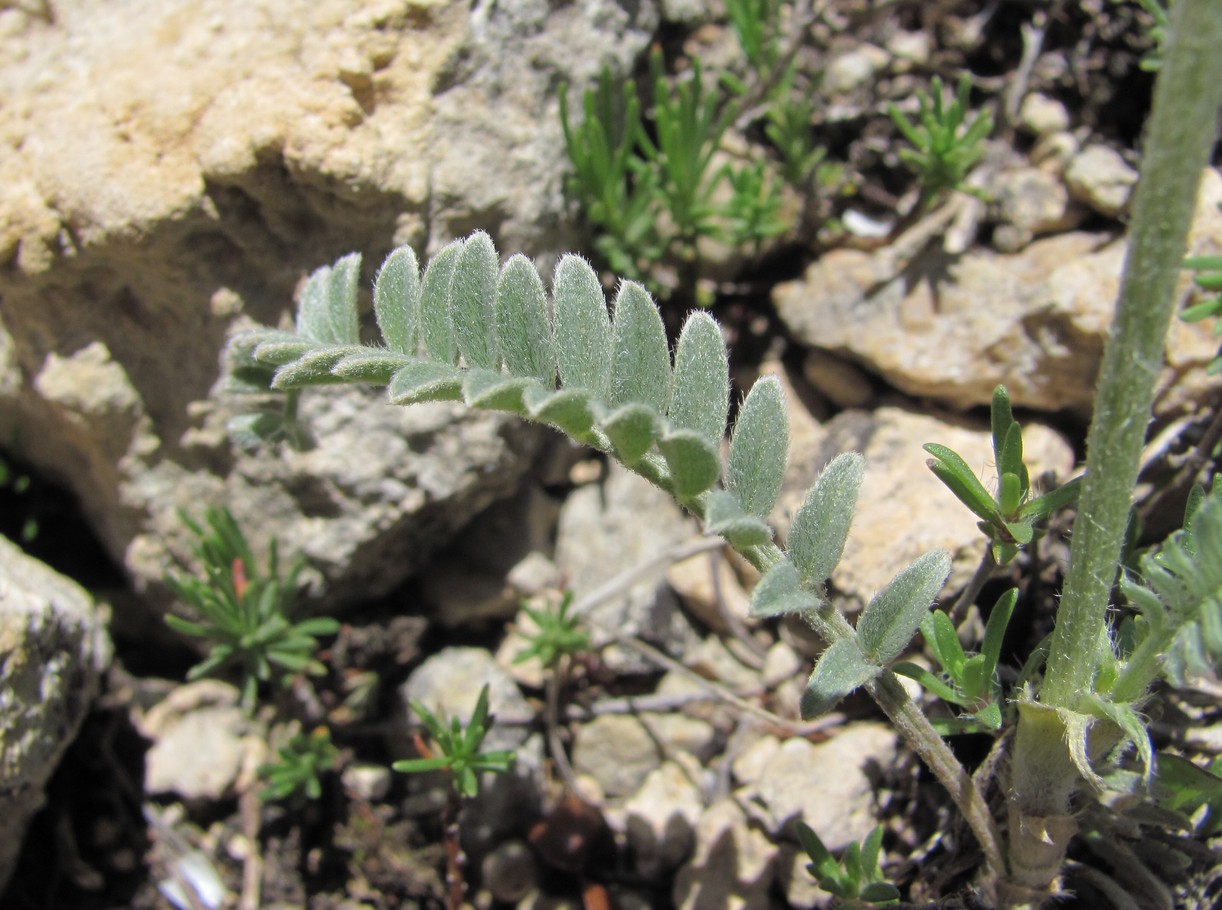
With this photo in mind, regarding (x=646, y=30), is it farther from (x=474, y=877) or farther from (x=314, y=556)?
(x=474, y=877)

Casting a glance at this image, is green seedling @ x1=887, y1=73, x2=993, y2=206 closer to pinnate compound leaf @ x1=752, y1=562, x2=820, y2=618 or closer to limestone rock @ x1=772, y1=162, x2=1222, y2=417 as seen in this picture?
limestone rock @ x1=772, y1=162, x2=1222, y2=417

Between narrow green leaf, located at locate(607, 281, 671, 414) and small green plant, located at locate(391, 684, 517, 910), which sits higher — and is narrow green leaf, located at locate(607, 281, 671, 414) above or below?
above

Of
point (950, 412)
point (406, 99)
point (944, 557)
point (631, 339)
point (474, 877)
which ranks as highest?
point (406, 99)

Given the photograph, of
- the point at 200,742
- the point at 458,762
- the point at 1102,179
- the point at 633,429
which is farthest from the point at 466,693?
the point at 1102,179

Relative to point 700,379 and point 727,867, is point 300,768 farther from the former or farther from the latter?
point 700,379

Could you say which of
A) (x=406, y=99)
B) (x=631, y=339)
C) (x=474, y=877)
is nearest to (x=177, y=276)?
(x=406, y=99)

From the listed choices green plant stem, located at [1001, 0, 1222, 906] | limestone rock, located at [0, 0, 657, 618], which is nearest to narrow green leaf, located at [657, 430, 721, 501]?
green plant stem, located at [1001, 0, 1222, 906]
